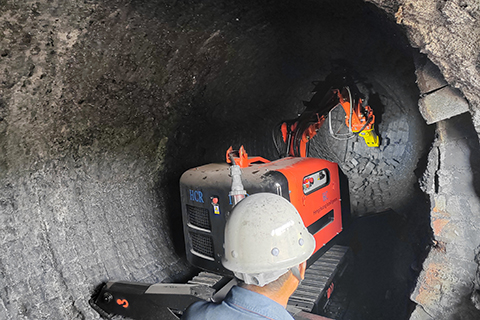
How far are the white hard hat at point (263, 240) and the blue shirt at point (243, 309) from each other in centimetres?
9

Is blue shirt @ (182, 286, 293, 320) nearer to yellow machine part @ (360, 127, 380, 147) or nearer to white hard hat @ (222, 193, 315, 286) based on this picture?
white hard hat @ (222, 193, 315, 286)

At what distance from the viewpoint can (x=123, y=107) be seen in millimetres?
3150

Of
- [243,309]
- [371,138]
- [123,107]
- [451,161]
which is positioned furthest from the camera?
[371,138]

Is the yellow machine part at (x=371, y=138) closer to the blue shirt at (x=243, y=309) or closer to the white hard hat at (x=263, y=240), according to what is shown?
the white hard hat at (x=263, y=240)

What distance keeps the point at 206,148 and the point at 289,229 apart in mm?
3100

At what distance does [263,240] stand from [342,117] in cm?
396

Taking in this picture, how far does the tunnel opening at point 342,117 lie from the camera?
11.8ft

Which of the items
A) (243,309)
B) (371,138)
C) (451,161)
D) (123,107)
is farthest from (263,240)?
(371,138)

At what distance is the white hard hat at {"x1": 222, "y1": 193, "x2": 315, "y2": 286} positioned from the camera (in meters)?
1.33

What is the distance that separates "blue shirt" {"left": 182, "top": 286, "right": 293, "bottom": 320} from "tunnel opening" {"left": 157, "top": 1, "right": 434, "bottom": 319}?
2544 millimetres

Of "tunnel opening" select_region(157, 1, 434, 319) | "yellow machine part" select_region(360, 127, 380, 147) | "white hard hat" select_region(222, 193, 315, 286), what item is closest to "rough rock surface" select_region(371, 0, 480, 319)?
"tunnel opening" select_region(157, 1, 434, 319)

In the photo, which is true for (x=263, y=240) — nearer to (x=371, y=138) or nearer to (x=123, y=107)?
(x=123, y=107)

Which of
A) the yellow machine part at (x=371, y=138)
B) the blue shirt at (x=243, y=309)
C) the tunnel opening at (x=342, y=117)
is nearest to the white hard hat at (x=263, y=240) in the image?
the blue shirt at (x=243, y=309)

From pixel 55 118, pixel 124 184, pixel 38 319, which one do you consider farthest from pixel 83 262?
pixel 55 118
